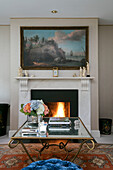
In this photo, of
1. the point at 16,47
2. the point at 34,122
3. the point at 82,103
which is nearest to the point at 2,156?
the point at 34,122

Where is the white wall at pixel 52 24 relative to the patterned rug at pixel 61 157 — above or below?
above

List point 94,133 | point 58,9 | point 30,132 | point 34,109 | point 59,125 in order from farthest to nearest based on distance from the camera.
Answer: point 94,133, point 58,9, point 59,125, point 34,109, point 30,132

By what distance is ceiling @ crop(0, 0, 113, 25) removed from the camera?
12.8 feet

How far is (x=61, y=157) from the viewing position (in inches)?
120

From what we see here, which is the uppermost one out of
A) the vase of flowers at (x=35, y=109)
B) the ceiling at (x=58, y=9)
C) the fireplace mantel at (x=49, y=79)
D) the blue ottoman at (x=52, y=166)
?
the ceiling at (x=58, y=9)

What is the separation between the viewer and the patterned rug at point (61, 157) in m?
2.76

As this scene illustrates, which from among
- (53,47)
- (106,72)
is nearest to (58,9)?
(53,47)

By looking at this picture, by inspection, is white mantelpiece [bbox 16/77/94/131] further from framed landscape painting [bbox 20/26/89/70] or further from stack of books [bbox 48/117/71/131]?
stack of books [bbox 48/117/71/131]

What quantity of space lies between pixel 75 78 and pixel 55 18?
1.55m

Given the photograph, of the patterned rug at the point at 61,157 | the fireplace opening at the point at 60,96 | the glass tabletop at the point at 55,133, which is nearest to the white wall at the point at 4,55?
the fireplace opening at the point at 60,96

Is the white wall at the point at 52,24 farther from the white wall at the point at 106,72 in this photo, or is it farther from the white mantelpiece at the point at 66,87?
the white wall at the point at 106,72

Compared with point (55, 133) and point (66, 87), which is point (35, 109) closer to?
point (55, 133)

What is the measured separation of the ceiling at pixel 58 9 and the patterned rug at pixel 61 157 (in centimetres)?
284

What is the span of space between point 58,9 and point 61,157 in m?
3.04
